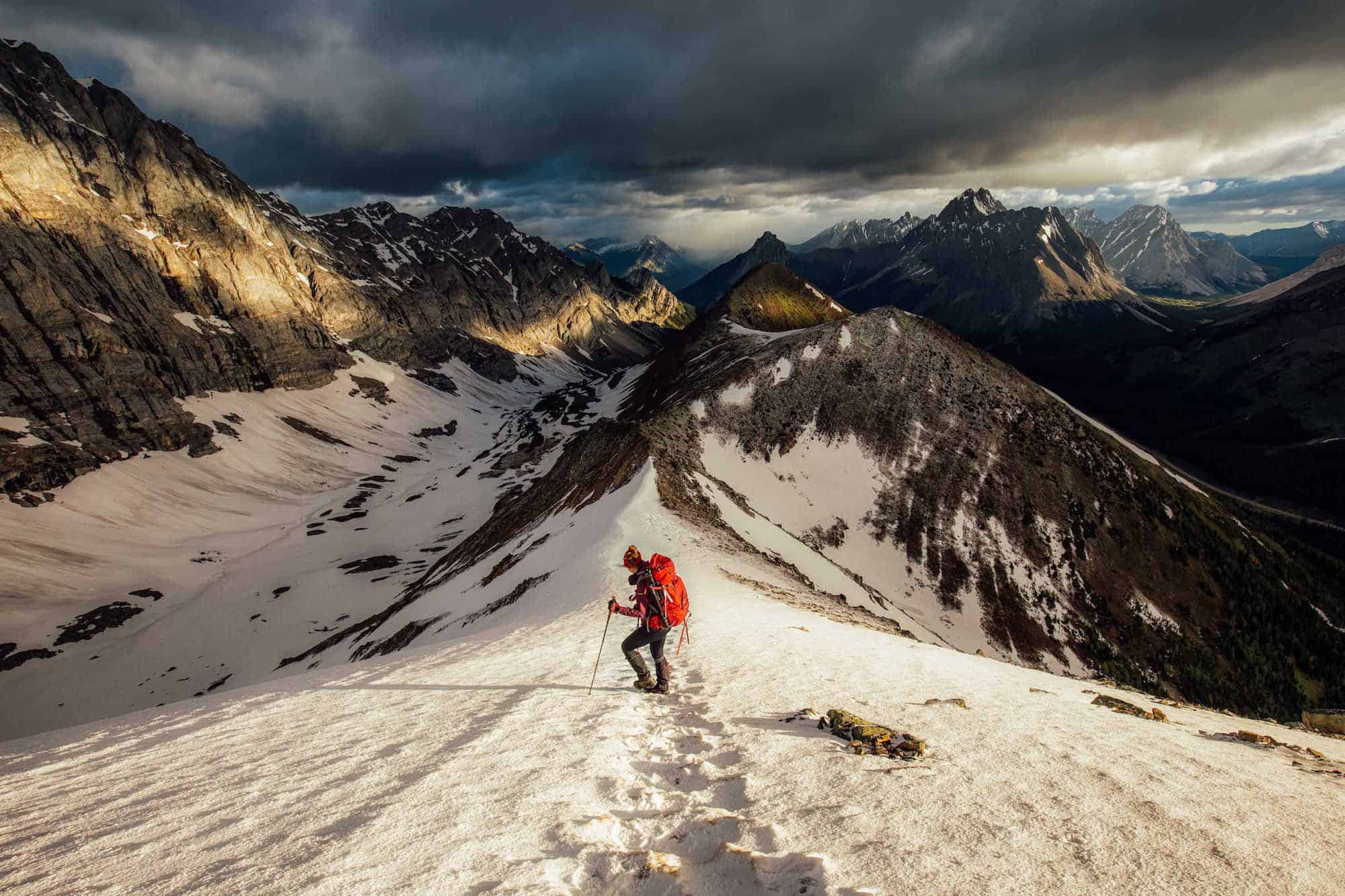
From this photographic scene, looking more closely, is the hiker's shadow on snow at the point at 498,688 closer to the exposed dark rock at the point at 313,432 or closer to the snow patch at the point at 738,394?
the snow patch at the point at 738,394

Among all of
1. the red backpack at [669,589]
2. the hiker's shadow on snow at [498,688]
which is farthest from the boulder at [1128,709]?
the hiker's shadow on snow at [498,688]

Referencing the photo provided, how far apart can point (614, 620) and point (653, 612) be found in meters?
9.28

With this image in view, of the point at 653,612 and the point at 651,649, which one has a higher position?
the point at 653,612

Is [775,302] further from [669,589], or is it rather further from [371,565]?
[669,589]

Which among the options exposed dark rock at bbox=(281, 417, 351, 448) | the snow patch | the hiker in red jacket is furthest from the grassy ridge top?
the hiker in red jacket

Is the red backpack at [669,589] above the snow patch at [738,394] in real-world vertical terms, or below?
below

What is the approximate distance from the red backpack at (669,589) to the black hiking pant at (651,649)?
422 mm

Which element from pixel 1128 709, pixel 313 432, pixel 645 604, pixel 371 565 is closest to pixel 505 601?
pixel 645 604

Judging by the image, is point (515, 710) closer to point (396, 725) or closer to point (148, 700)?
point (396, 725)

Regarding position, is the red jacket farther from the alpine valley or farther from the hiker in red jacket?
the alpine valley

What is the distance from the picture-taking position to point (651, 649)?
13750mm

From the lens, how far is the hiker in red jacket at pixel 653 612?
1360 cm

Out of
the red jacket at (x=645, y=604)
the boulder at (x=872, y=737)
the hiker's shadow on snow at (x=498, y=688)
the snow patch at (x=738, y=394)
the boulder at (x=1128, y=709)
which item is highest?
the snow patch at (x=738, y=394)

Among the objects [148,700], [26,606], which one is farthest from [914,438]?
[26,606]
